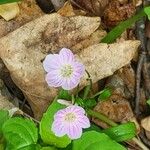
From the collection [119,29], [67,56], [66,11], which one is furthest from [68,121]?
[66,11]

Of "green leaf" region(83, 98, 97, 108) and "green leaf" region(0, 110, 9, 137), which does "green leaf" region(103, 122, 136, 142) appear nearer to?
"green leaf" region(83, 98, 97, 108)

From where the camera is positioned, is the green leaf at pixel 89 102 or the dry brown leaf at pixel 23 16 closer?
the green leaf at pixel 89 102

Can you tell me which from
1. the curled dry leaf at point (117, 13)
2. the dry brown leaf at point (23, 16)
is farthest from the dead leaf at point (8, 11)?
the curled dry leaf at point (117, 13)

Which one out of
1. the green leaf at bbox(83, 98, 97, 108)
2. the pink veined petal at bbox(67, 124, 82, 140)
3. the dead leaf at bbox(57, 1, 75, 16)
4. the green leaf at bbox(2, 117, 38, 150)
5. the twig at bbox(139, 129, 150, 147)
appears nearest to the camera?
A: the pink veined petal at bbox(67, 124, 82, 140)

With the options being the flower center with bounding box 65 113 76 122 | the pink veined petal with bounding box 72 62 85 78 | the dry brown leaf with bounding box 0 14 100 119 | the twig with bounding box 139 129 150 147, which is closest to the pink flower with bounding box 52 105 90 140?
the flower center with bounding box 65 113 76 122

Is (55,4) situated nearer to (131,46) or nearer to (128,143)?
(131,46)

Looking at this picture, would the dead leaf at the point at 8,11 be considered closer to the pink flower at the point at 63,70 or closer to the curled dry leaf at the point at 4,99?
the curled dry leaf at the point at 4,99
